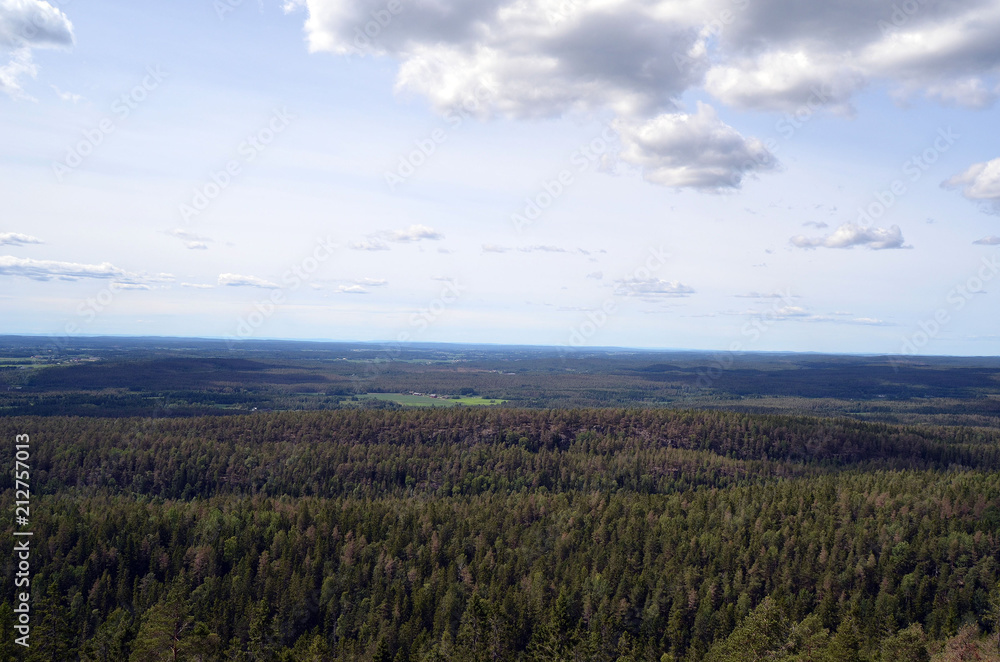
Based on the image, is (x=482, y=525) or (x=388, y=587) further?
(x=482, y=525)

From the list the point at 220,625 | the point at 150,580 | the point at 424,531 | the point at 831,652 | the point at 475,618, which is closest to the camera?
the point at 831,652

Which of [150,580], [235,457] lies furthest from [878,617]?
[235,457]

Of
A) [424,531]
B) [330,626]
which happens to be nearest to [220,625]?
[330,626]

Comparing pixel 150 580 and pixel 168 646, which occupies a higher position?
pixel 168 646

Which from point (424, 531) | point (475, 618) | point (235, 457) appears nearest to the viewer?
point (475, 618)

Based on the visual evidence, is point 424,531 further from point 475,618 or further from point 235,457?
point 235,457

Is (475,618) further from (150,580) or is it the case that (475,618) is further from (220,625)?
(150,580)

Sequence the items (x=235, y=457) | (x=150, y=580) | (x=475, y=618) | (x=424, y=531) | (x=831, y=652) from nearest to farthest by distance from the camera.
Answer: (x=831, y=652), (x=475, y=618), (x=150, y=580), (x=424, y=531), (x=235, y=457)

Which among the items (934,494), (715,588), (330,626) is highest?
(934,494)

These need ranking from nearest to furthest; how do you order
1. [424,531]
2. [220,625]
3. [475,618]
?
→ [475,618]
[220,625]
[424,531]
